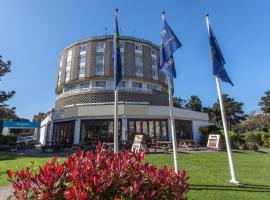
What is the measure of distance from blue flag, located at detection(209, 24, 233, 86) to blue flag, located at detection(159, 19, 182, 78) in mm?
1759

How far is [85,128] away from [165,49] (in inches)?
803

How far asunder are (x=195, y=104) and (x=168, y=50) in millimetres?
59716

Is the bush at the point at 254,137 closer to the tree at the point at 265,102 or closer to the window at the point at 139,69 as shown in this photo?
the window at the point at 139,69

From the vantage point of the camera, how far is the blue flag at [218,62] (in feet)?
29.5

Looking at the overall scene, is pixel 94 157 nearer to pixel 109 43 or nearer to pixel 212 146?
pixel 212 146

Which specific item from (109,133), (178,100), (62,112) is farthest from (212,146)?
(178,100)

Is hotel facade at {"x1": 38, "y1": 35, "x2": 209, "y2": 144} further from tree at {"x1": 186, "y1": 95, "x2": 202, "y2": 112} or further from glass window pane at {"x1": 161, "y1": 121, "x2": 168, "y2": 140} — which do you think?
tree at {"x1": 186, "y1": 95, "x2": 202, "y2": 112}

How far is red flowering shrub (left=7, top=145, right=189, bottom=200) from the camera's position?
2.58 metres

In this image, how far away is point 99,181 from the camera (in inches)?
102

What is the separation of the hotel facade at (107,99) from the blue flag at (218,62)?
17.9 metres

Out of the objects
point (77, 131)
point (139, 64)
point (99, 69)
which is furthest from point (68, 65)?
point (77, 131)

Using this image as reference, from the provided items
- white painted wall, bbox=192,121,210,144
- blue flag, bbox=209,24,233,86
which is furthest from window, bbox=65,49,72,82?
blue flag, bbox=209,24,233,86

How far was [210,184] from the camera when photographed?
771 cm

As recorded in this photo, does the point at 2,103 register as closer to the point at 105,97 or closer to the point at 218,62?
the point at 105,97
